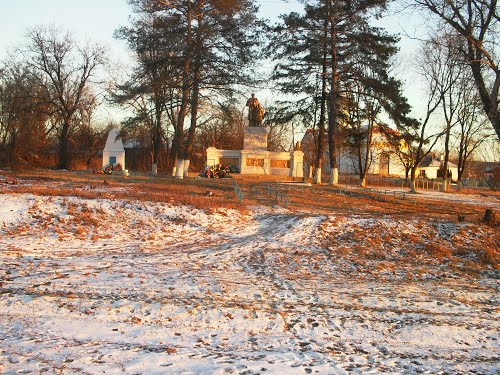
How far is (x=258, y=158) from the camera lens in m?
30.8

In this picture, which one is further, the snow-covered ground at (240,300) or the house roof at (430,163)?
the house roof at (430,163)

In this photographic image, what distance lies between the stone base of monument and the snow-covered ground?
18.3 meters

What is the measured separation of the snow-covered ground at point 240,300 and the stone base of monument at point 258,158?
18324 mm

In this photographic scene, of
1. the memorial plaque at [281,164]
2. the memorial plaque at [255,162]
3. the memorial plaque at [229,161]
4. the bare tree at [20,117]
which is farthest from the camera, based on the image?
the bare tree at [20,117]

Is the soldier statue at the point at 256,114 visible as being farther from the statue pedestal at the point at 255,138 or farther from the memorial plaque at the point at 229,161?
the memorial plaque at the point at 229,161

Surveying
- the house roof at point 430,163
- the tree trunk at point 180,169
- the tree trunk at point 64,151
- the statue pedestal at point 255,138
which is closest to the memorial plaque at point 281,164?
the statue pedestal at point 255,138

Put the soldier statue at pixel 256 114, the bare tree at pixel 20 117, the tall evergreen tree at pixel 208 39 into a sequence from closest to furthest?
the tall evergreen tree at pixel 208 39
the soldier statue at pixel 256 114
the bare tree at pixel 20 117

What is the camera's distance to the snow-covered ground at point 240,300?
4.63 meters

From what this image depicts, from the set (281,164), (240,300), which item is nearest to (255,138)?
(281,164)

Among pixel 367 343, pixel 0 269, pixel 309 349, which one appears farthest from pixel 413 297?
pixel 0 269

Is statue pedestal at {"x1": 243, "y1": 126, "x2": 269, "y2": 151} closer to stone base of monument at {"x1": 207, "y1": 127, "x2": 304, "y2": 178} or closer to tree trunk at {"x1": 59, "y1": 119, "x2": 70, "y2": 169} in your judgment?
stone base of monument at {"x1": 207, "y1": 127, "x2": 304, "y2": 178}

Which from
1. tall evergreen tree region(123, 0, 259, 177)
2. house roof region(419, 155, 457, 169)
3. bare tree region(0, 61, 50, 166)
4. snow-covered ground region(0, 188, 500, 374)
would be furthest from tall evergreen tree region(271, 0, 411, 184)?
house roof region(419, 155, 457, 169)

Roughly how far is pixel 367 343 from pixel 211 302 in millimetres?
2289

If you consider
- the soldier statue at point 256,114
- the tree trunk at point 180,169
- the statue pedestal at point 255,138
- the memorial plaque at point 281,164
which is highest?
the soldier statue at point 256,114
